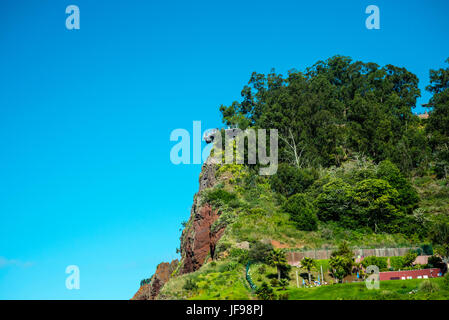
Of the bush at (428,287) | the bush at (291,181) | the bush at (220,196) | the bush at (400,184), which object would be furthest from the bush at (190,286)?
the bush at (400,184)

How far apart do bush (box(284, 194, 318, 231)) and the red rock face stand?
8.34 metres

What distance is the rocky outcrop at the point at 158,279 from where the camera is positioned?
7783 centimetres

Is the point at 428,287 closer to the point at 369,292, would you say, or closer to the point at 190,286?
the point at 369,292

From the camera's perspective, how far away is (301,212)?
5309cm

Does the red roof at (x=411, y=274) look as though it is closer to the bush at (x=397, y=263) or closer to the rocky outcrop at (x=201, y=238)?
the bush at (x=397, y=263)

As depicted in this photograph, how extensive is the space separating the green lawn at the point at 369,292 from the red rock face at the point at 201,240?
63.7ft

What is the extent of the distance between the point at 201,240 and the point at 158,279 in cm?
2396

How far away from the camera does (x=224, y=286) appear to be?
39.1 m

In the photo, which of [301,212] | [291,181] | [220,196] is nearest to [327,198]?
[301,212]

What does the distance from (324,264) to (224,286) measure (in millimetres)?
9738

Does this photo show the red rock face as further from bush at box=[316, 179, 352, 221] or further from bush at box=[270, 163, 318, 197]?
bush at box=[316, 179, 352, 221]

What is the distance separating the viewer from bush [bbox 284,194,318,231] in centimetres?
5225
